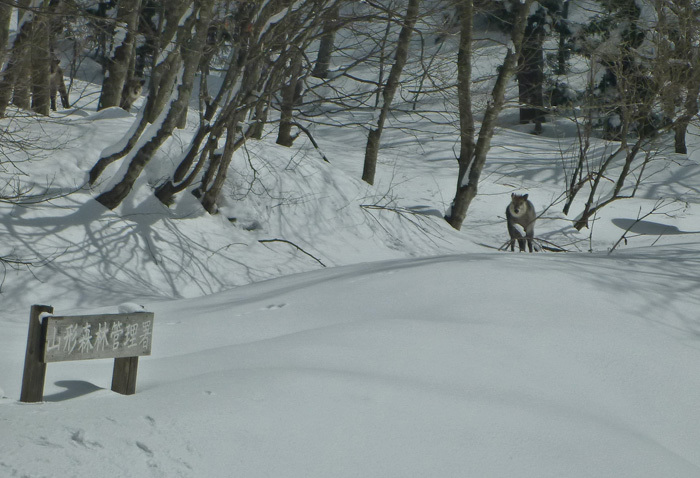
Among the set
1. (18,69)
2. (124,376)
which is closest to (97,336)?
(124,376)

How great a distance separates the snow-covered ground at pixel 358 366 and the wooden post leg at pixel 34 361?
0.11m

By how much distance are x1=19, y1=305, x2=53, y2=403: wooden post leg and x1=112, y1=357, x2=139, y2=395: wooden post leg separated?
1.06 ft

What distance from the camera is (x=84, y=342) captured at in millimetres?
3094

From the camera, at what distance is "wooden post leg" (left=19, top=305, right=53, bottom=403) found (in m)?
3.01

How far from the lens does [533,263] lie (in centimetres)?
566

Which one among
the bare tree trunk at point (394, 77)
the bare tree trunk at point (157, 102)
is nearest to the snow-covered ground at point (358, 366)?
the bare tree trunk at point (157, 102)

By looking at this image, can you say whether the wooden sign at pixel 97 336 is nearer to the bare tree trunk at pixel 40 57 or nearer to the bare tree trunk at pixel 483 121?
the bare tree trunk at pixel 40 57

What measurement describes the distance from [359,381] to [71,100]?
21761 mm

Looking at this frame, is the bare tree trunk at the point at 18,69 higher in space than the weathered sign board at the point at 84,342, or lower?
higher

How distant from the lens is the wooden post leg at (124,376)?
3264mm

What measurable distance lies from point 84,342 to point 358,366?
1295 millimetres

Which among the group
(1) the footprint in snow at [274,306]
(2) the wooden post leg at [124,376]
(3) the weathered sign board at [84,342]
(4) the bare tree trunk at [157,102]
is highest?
(4) the bare tree trunk at [157,102]

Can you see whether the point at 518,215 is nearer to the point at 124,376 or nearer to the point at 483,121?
the point at 483,121

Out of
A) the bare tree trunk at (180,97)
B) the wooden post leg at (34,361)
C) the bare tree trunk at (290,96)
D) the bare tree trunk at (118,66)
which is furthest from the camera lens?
the bare tree trunk at (118,66)
